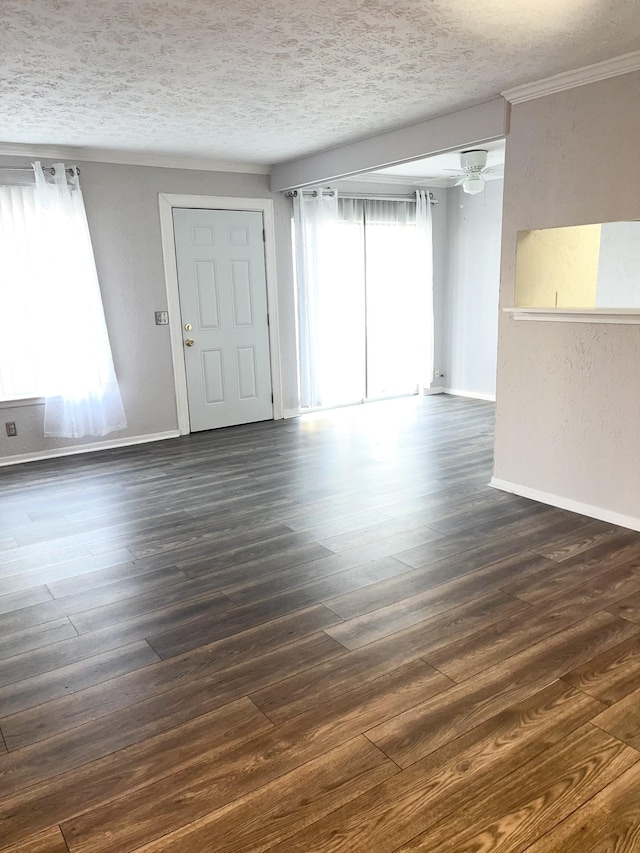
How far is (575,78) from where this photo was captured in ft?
10.7

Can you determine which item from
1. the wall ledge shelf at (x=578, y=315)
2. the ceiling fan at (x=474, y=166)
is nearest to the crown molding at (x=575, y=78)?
the wall ledge shelf at (x=578, y=315)

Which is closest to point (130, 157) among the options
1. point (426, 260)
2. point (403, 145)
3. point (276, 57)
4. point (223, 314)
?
point (223, 314)

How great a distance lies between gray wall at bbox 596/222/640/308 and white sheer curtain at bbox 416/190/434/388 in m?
2.30

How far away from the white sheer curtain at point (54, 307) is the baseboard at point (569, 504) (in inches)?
132

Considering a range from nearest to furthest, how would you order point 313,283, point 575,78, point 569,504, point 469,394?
point 575,78 < point 569,504 < point 313,283 < point 469,394

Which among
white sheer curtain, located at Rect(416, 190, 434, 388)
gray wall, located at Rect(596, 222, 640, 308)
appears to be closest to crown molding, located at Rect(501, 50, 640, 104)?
gray wall, located at Rect(596, 222, 640, 308)

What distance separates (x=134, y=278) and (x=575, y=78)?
12.3ft

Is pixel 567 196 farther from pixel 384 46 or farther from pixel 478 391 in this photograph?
pixel 478 391

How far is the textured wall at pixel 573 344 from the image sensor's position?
3209mm

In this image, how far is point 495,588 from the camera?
2.82 metres

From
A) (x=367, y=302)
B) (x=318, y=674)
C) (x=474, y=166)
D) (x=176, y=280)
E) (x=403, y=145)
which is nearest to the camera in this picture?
(x=318, y=674)

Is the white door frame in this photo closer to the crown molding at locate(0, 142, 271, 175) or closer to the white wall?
the crown molding at locate(0, 142, 271, 175)

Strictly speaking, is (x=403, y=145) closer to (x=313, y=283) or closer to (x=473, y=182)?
(x=473, y=182)

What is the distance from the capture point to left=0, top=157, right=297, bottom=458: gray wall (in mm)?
5172
